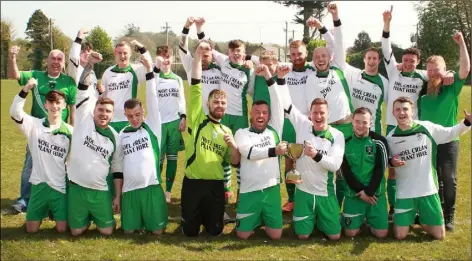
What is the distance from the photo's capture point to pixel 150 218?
5684 millimetres

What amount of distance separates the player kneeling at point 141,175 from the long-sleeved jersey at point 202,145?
1.46ft

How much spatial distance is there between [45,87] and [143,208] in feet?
7.58

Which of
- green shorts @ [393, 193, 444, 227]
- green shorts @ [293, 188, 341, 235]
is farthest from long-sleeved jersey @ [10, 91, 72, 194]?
green shorts @ [393, 193, 444, 227]

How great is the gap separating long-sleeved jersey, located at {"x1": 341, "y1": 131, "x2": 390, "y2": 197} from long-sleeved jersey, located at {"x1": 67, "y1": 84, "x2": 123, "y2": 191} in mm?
2939

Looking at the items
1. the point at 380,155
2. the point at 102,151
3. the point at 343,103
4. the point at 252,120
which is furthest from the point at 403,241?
the point at 102,151

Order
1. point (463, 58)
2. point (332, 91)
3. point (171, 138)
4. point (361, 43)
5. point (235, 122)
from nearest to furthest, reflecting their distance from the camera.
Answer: point (463, 58), point (332, 91), point (235, 122), point (171, 138), point (361, 43)

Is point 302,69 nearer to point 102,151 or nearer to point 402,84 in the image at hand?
point 402,84

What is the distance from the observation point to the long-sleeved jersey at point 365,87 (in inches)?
257

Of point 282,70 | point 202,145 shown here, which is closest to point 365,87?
point 282,70

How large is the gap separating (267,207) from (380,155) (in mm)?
1530

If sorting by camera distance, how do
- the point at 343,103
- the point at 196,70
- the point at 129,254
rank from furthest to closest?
the point at 343,103 < the point at 196,70 < the point at 129,254

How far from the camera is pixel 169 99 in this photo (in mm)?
7352

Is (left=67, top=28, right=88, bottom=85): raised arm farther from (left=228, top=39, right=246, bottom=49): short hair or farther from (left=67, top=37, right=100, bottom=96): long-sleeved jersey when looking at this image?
(left=228, top=39, right=246, bottom=49): short hair

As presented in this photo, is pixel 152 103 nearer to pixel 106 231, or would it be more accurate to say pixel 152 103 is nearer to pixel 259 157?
pixel 259 157
